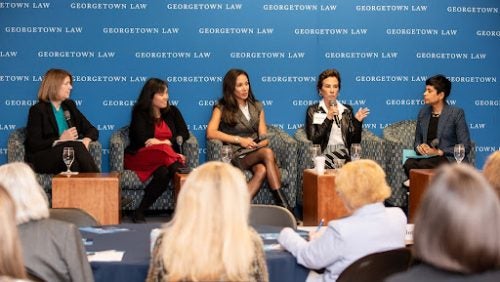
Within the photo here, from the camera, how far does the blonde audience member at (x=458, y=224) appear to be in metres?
1.91

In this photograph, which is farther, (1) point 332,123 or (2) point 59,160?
(1) point 332,123

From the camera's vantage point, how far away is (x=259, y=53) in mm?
8672

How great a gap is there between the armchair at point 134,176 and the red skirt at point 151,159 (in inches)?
2.7

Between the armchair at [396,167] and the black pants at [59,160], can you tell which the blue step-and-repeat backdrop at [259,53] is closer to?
the armchair at [396,167]

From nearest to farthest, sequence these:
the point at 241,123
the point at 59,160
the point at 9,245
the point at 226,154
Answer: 1. the point at 9,245
2. the point at 226,154
3. the point at 59,160
4. the point at 241,123

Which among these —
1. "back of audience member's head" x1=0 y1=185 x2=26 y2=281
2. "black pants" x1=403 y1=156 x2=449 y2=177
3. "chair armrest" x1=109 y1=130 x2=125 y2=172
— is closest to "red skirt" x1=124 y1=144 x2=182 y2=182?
"chair armrest" x1=109 y1=130 x2=125 y2=172

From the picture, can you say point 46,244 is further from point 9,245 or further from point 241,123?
point 241,123

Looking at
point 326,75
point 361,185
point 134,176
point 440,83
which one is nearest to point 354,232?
point 361,185

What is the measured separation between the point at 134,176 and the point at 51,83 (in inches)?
45.8

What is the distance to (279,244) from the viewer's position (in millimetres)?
3715

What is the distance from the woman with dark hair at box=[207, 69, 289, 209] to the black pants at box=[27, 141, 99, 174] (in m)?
1.25

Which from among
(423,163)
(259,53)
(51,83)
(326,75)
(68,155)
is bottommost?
(423,163)

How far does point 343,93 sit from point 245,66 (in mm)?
1089

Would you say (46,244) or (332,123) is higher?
(332,123)
